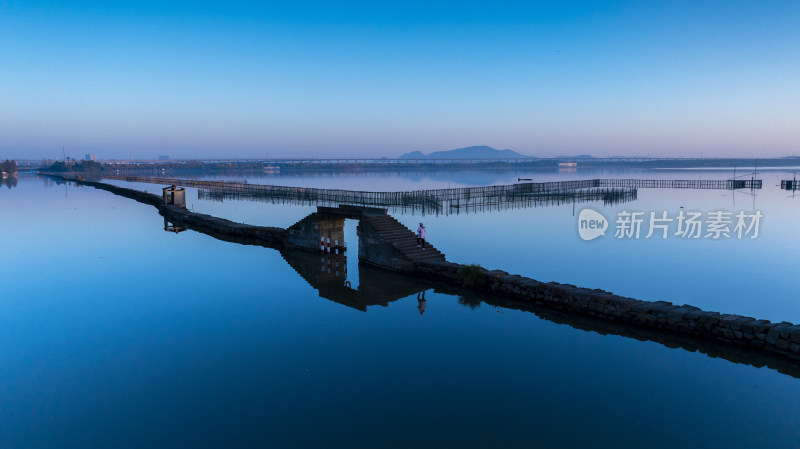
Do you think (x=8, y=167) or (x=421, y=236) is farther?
(x=8, y=167)

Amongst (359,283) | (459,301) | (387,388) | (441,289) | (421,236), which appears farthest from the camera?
(421,236)

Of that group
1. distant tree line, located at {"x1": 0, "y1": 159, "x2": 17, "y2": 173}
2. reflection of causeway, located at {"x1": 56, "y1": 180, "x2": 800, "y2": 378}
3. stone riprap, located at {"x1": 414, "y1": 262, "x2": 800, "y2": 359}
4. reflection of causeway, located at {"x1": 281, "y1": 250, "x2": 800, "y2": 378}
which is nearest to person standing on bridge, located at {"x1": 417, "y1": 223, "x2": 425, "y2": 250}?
reflection of causeway, located at {"x1": 56, "y1": 180, "x2": 800, "y2": 378}

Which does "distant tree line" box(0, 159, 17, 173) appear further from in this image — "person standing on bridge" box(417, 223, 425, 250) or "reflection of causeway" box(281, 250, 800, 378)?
"person standing on bridge" box(417, 223, 425, 250)

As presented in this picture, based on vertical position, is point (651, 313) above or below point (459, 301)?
above

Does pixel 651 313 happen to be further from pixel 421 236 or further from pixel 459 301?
pixel 421 236


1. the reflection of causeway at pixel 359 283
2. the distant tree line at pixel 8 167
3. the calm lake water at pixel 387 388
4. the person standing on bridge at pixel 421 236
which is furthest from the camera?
the distant tree line at pixel 8 167

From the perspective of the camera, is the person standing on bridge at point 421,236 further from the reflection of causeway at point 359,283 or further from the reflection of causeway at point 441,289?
the reflection of causeway at point 359,283

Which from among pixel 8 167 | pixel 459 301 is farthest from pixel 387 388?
pixel 8 167

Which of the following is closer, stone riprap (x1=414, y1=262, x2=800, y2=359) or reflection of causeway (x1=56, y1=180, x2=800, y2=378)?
stone riprap (x1=414, y1=262, x2=800, y2=359)

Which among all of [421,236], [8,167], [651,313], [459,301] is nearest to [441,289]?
[459,301]

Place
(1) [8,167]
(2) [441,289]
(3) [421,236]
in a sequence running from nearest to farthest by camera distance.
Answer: (2) [441,289] → (3) [421,236] → (1) [8,167]

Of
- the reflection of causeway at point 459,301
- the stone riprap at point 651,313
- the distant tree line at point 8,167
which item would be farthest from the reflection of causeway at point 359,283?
the distant tree line at point 8,167

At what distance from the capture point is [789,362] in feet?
47.4

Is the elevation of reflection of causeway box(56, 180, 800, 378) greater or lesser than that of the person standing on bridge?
lesser
